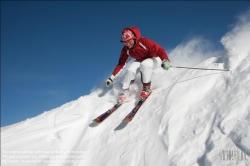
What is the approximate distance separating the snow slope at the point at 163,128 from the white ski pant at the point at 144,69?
1.58ft

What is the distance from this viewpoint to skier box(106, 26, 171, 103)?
21.1ft

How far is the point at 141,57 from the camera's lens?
6.98 m

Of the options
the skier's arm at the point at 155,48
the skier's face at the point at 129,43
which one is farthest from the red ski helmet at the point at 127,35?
the skier's arm at the point at 155,48

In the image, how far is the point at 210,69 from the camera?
5.43 meters

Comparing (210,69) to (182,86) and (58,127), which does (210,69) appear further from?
(58,127)

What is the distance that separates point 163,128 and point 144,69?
229 centimetres

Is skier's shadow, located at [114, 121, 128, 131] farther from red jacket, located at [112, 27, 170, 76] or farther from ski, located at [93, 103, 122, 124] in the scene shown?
red jacket, located at [112, 27, 170, 76]

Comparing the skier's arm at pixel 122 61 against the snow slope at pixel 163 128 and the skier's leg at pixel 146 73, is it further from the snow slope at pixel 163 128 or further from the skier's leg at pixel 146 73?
the skier's leg at pixel 146 73

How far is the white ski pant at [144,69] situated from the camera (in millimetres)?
6387

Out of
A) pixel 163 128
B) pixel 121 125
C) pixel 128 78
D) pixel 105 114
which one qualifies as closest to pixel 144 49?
pixel 128 78

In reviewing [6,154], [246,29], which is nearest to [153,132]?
[246,29]

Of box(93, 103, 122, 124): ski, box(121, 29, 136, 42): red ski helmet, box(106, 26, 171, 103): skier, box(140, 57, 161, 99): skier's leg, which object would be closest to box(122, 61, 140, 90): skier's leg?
box(106, 26, 171, 103): skier

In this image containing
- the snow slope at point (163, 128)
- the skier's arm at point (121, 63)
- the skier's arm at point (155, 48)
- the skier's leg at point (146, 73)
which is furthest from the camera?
the skier's arm at point (121, 63)

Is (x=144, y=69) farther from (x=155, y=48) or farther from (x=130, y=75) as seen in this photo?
(x=155, y=48)
